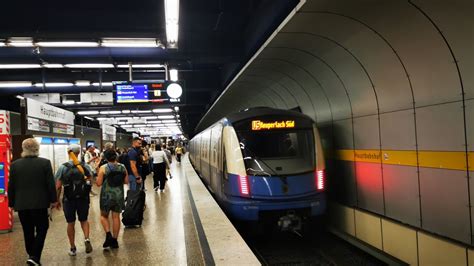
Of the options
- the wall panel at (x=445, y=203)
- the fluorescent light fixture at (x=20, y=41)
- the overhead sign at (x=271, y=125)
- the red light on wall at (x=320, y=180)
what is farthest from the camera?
the fluorescent light fixture at (x=20, y=41)

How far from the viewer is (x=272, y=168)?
24.2ft

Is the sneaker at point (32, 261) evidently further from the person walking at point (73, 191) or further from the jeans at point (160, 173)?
the jeans at point (160, 173)

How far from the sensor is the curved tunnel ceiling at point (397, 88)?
4.84 meters

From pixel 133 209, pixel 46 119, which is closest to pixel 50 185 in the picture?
pixel 133 209

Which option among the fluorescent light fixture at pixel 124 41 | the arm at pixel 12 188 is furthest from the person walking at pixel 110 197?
the fluorescent light fixture at pixel 124 41

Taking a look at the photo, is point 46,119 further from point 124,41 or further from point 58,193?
point 58,193

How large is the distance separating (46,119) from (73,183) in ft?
21.5

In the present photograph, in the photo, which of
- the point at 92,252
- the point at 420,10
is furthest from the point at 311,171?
the point at 92,252

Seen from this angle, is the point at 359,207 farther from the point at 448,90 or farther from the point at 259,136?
the point at 448,90

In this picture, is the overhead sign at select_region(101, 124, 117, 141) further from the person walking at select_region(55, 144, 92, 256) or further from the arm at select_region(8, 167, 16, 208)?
the arm at select_region(8, 167, 16, 208)

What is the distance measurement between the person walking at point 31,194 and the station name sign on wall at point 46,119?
541 cm

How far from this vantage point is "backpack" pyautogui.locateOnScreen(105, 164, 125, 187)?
18.6 feet

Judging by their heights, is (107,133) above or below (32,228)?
above

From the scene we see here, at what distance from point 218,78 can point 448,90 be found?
1356 cm
